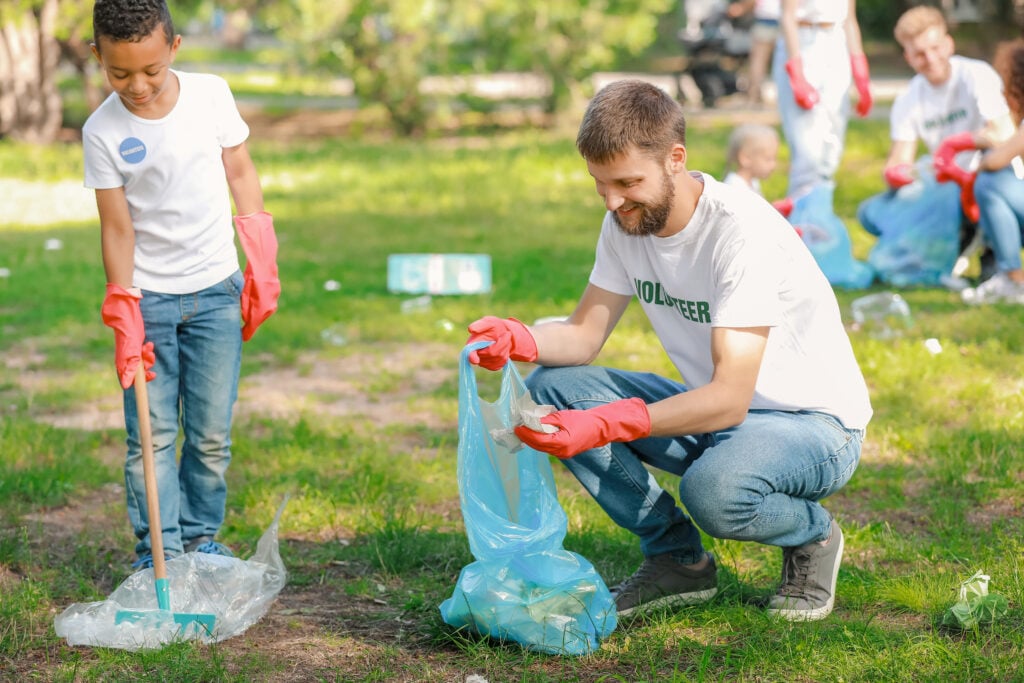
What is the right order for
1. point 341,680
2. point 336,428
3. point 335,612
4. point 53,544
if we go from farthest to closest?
point 336,428, point 53,544, point 335,612, point 341,680

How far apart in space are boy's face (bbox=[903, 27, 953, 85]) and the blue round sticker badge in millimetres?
4544

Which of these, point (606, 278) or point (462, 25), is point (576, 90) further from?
point (606, 278)

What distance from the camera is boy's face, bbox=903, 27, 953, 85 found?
6406mm

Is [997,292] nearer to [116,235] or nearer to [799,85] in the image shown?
[799,85]

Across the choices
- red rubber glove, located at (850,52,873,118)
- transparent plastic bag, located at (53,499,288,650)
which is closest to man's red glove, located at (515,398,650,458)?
transparent plastic bag, located at (53,499,288,650)

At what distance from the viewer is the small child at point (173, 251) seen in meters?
3.00

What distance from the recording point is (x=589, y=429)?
2.67 meters

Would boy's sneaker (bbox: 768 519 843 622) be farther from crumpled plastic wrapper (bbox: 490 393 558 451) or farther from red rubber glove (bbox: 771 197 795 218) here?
red rubber glove (bbox: 771 197 795 218)

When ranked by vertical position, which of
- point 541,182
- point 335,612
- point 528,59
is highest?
point 528,59

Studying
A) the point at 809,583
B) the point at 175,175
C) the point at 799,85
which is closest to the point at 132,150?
the point at 175,175

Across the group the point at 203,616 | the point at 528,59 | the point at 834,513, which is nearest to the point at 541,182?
the point at 528,59

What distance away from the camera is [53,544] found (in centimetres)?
360

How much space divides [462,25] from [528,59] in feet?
2.62

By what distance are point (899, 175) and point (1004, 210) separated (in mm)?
747
